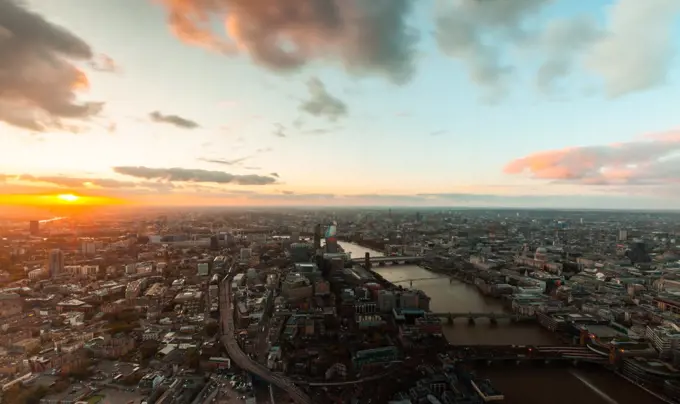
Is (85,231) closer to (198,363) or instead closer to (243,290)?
(243,290)

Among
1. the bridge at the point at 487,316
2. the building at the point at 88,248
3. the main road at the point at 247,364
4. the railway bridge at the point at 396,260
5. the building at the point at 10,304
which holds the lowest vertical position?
the railway bridge at the point at 396,260

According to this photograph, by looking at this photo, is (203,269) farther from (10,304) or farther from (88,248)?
(88,248)

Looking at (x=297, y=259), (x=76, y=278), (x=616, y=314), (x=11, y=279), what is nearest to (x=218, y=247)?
(x=297, y=259)

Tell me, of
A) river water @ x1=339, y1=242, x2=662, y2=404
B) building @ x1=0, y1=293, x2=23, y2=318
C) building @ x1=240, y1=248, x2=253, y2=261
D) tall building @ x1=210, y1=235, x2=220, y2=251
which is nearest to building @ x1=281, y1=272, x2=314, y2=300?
river water @ x1=339, y1=242, x2=662, y2=404

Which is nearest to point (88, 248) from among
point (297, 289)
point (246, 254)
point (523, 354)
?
point (246, 254)

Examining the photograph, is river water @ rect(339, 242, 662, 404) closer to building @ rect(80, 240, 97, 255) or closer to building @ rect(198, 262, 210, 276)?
building @ rect(198, 262, 210, 276)

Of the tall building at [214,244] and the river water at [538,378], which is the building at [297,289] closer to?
the river water at [538,378]

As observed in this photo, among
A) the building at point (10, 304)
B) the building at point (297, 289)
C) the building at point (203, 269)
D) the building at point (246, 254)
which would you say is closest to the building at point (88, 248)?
the building at point (203, 269)
